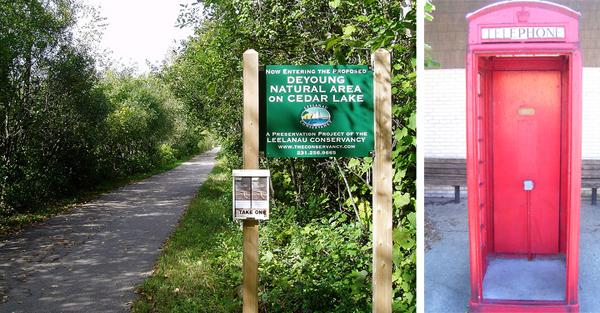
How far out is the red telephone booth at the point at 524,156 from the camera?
277cm

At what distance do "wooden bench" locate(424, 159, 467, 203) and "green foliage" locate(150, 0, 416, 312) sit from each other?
4.80ft

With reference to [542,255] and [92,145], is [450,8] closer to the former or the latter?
[542,255]

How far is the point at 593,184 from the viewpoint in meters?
2.74

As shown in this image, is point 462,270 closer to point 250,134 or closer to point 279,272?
point 250,134

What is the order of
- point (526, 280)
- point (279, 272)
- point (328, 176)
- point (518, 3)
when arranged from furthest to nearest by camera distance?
point (328, 176) → point (279, 272) → point (526, 280) → point (518, 3)

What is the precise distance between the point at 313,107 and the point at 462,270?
5.13 feet

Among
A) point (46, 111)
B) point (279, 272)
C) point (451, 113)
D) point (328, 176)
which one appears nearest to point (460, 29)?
point (451, 113)

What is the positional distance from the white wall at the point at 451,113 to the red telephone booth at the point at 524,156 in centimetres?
5

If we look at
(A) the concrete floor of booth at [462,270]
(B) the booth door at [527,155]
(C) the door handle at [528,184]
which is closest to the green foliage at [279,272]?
(B) the booth door at [527,155]

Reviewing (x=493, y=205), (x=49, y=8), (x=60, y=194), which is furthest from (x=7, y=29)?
(x=493, y=205)

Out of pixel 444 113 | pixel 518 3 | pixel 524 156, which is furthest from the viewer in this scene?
pixel 524 156

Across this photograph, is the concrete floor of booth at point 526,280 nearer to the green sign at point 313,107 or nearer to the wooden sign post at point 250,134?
the green sign at point 313,107

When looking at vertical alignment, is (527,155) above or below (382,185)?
above

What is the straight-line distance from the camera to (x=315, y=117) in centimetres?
414
